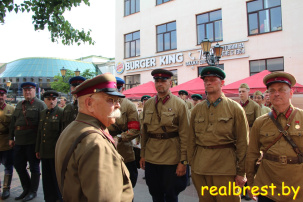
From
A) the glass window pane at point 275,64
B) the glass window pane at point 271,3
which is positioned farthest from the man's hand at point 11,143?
the glass window pane at point 271,3

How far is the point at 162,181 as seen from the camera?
3.43 m

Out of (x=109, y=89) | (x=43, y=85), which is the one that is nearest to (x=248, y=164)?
(x=109, y=89)

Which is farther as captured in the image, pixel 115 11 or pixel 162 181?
pixel 115 11

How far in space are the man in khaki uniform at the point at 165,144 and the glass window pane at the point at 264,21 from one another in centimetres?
1305

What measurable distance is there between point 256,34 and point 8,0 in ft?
45.0

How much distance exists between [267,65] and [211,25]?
15.8 feet

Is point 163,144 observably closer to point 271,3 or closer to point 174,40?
point 271,3

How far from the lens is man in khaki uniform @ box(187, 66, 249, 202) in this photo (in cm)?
283

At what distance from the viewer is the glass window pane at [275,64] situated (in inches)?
530

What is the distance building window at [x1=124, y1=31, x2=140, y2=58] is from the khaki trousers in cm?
1805

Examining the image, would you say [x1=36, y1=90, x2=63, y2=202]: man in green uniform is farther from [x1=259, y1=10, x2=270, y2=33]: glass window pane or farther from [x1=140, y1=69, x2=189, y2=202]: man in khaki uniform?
[x1=259, y1=10, x2=270, y2=33]: glass window pane

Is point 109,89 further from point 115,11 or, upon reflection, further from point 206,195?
point 115,11

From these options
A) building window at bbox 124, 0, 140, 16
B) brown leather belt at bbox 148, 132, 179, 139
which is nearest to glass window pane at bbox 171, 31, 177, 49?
building window at bbox 124, 0, 140, 16

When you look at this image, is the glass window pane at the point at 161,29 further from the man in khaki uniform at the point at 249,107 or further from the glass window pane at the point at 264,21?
the man in khaki uniform at the point at 249,107
